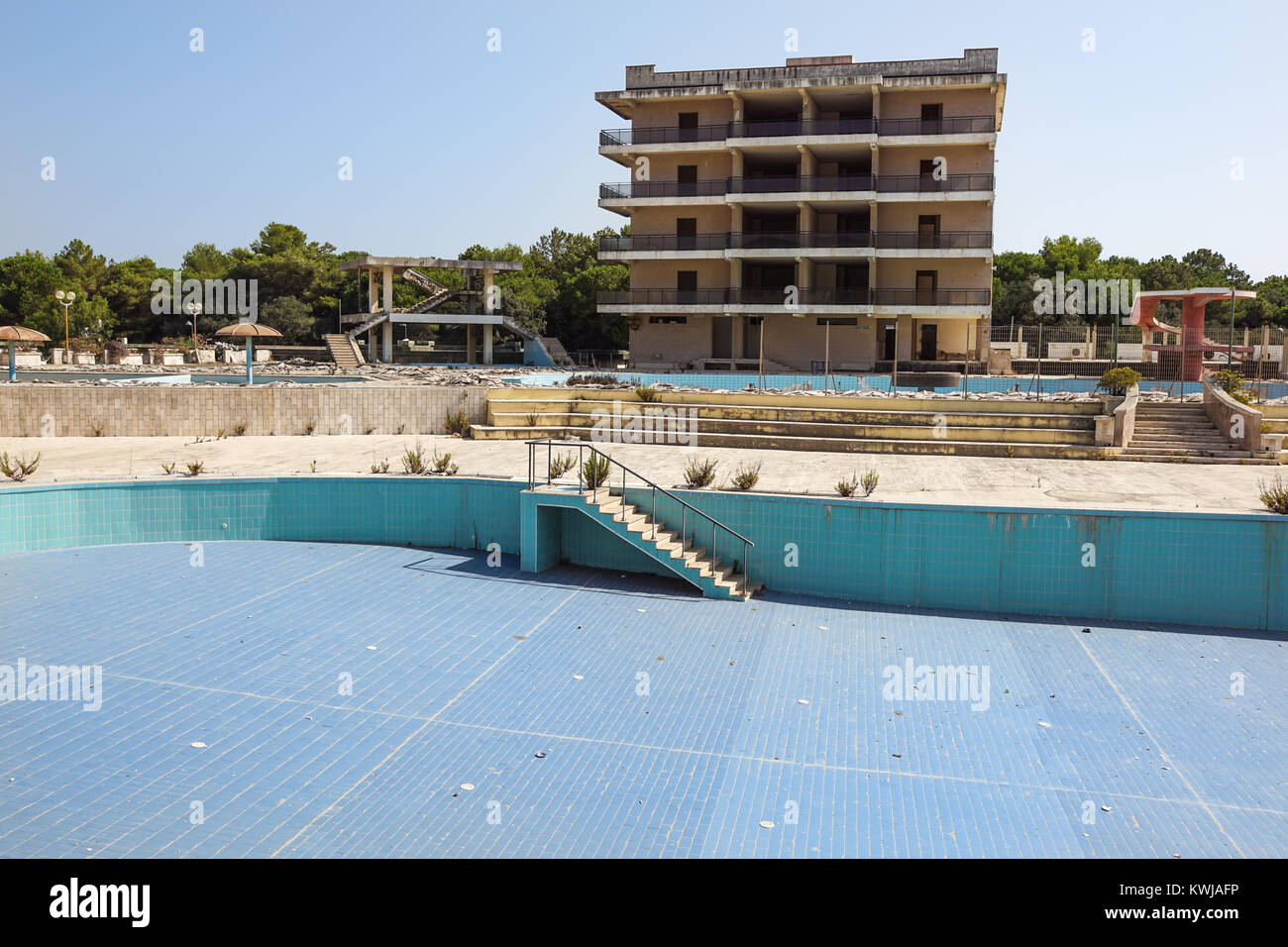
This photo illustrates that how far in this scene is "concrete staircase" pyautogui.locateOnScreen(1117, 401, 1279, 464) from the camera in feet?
59.9

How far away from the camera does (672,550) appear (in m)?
12.9

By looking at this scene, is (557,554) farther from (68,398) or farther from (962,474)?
(68,398)

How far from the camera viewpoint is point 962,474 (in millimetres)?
16594

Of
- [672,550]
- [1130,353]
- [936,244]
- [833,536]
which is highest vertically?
[936,244]

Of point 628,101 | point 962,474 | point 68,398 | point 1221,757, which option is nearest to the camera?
point 1221,757

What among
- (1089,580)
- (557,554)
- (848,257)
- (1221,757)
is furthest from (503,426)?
(848,257)

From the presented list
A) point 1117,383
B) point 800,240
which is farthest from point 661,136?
point 1117,383

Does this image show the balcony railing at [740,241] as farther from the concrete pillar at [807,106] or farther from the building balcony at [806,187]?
the concrete pillar at [807,106]

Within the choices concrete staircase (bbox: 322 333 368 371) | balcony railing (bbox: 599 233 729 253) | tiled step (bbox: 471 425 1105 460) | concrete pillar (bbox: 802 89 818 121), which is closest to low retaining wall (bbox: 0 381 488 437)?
tiled step (bbox: 471 425 1105 460)

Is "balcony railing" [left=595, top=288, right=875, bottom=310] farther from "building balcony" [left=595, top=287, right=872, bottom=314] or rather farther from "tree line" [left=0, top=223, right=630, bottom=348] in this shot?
"tree line" [left=0, top=223, right=630, bottom=348]

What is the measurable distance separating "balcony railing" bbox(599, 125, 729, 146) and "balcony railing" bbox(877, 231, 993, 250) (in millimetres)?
7848

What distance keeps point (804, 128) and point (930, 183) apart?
540 centimetres

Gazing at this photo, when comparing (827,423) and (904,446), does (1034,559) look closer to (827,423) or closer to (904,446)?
(904,446)
